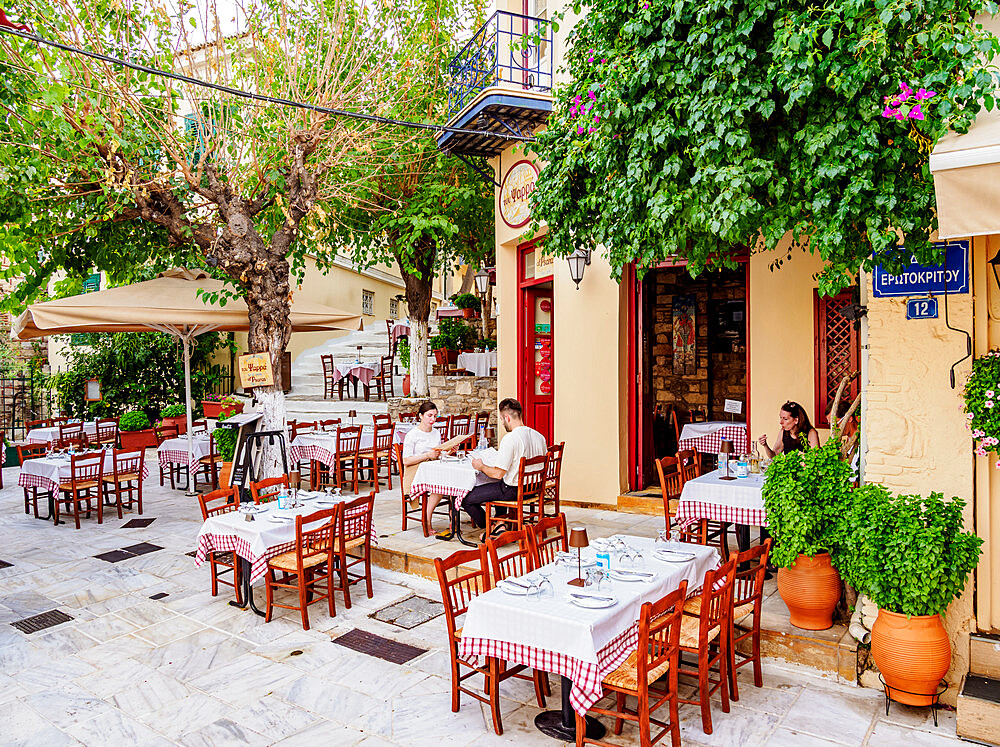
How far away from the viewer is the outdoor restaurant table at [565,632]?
10.6ft

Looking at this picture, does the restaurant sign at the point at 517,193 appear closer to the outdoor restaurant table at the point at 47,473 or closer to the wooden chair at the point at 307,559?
the wooden chair at the point at 307,559

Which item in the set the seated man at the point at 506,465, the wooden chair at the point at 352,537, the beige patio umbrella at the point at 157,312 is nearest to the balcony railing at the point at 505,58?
the beige patio umbrella at the point at 157,312

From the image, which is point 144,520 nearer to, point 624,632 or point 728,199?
point 624,632

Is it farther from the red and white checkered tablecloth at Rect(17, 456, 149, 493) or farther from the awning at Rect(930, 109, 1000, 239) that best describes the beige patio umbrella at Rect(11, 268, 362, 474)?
the awning at Rect(930, 109, 1000, 239)

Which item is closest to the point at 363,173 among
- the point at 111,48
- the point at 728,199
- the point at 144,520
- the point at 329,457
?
the point at 111,48

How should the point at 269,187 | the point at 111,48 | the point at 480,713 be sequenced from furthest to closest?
the point at 269,187 → the point at 111,48 → the point at 480,713

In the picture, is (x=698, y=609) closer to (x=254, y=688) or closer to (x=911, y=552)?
(x=911, y=552)

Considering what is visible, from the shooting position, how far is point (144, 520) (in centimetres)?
888

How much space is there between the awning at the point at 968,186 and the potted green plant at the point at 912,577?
1.61 m

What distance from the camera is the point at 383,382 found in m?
16.3

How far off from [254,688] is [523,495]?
2970mm

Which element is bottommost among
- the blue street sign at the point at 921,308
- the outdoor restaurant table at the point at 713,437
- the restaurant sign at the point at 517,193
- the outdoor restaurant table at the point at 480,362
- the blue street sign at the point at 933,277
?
the outdoor restaurant table at the point at 713,437

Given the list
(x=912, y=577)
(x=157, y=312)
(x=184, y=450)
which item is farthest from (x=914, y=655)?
(x=184, y=450)

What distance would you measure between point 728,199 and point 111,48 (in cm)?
773
